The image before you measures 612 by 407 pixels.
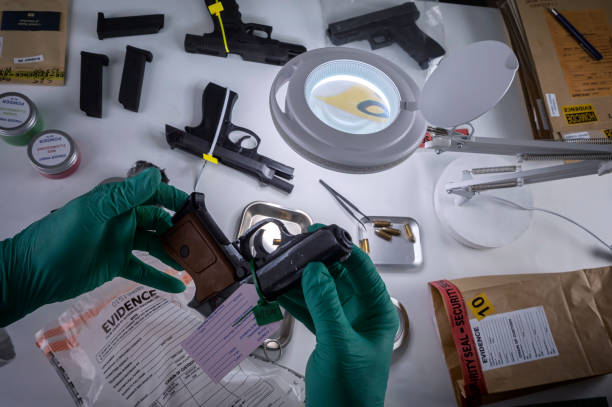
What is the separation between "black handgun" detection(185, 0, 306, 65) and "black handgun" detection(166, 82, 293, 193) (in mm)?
154

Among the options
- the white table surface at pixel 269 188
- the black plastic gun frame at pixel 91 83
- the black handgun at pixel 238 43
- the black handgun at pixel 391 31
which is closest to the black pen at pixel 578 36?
the white table surface at pixel 269 188

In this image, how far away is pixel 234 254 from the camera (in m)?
0.75

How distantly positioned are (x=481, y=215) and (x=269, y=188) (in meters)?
0.68

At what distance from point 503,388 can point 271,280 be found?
2.36ft

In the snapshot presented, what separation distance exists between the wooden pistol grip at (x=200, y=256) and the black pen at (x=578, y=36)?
1.48 m

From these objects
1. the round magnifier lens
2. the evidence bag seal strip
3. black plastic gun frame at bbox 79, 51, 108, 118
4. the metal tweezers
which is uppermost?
the round magnifier lens

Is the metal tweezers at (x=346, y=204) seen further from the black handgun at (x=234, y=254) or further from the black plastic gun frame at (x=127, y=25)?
the black plastic gun frame at (x=127, y=25)

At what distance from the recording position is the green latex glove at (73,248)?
81 cm

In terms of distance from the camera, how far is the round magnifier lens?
2.23ft

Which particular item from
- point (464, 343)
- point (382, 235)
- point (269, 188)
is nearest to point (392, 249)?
point (382, 235)

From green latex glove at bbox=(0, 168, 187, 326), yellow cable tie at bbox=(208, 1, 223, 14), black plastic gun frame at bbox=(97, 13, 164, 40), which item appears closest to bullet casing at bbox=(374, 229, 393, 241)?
green latex glove at bbox=(0, 168, 187, 326)

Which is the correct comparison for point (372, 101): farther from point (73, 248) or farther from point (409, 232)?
point (73, 248)

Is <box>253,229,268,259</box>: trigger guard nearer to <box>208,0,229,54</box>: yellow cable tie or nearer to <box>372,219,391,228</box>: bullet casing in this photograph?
<box>372,219,391,228</box>: bullet casing

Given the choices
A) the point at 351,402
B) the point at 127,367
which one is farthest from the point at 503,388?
the point at 127,367
